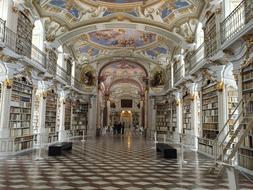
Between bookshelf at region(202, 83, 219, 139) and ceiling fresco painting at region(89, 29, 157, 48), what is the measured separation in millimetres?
7503

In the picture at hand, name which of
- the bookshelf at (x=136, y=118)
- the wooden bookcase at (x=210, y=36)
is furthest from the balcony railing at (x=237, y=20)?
the bookshelf at (x=136, y=118)

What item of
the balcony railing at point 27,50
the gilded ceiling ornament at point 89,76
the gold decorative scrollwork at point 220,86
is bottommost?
the gold decorative scrollwork at point 220,86

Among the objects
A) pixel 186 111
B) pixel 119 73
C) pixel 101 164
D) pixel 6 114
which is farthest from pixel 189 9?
pixel 119 73

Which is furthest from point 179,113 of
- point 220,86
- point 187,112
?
point 220,86

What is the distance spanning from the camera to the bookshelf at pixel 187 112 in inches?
521

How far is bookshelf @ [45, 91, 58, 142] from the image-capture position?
1373 centimetres

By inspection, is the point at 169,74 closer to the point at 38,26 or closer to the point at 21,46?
the point at 38,26

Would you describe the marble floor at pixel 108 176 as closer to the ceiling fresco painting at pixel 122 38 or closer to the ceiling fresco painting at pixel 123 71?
the ceiling fresco painting at pixel 122 38

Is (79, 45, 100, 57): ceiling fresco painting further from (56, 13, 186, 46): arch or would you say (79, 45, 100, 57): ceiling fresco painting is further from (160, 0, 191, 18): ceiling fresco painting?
(160, 0, 191, 18): ceiling fresco painting

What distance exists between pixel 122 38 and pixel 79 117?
7.94 meters

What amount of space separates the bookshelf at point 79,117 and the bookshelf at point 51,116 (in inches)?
184

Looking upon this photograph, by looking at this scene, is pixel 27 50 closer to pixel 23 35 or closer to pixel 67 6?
pixel 23 35

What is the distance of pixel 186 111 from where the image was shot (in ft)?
45.8

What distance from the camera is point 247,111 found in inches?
267
